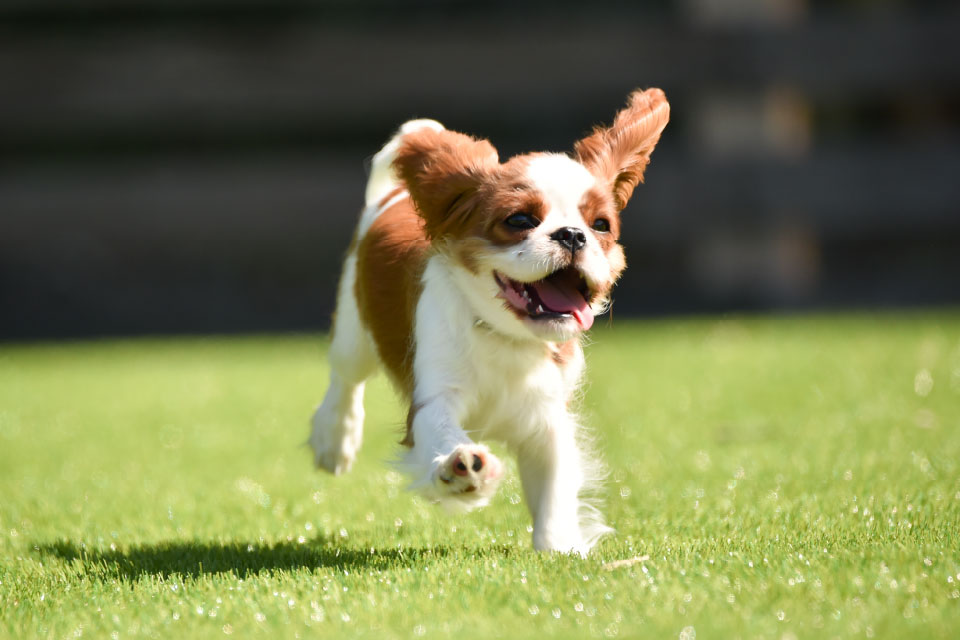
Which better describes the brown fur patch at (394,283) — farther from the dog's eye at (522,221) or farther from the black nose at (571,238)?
the black nose at (571,238)

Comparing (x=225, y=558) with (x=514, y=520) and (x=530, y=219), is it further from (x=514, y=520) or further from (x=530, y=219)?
(x=530, y=219)

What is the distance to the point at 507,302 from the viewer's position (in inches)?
127

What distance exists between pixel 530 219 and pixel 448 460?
0.68m

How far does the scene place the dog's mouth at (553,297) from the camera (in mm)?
3201

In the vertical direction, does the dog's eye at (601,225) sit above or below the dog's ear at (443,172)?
below

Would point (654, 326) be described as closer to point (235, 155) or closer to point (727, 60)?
point (727, 60)

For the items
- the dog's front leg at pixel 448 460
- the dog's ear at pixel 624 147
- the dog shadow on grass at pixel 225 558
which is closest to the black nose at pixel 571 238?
the dog's ear at pixel 624 147

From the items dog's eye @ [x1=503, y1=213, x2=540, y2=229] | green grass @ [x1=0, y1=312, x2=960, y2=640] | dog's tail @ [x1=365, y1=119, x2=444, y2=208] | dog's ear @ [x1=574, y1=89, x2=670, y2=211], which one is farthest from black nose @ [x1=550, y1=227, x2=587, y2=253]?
dog's tail @ [x1=365, y1=119, x2=444, y2=208]

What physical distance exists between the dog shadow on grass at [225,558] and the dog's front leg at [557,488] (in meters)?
0.28

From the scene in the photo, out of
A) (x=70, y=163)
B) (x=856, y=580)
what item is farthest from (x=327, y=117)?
(x=856, y=580)

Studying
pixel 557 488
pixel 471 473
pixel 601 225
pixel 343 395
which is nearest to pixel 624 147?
pixel 601 225

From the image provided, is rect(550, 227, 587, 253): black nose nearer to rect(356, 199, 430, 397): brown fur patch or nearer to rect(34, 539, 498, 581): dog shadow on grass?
rect(356, 199, 430, 397): brown fur patch

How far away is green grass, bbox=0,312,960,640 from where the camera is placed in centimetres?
271

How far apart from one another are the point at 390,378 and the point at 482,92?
1189 cm
